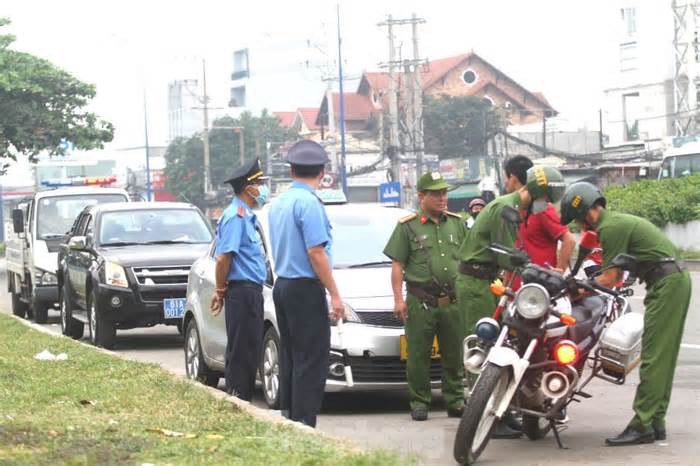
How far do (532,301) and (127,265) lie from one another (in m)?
9.37

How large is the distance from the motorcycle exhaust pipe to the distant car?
29.1ft

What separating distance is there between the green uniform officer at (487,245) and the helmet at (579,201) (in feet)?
1.93

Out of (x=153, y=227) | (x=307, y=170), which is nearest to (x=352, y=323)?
(x=307, y=170)

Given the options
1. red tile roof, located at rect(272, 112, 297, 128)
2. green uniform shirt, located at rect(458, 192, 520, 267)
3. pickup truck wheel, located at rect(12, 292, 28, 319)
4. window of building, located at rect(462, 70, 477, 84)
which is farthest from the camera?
red tile roof, located at rect(272, 112, 297, 128)

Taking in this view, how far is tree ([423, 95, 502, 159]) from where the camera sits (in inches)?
3479

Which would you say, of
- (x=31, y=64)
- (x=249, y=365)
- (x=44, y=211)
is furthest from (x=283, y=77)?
(x=249, y=365)

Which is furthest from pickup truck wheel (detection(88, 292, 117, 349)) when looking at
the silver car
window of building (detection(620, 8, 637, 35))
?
window of building (detection(620, 8, 637, 35))

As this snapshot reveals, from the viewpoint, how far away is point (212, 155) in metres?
100

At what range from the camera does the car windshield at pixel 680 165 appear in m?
42.0

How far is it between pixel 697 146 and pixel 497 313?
35357 mm

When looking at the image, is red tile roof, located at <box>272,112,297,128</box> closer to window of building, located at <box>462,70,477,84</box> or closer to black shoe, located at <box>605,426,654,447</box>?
window of building, located at <box>462,70,477,84</box>

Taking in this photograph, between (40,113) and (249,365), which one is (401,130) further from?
(249,365)

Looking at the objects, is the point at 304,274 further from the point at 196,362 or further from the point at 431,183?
the point at 196,362

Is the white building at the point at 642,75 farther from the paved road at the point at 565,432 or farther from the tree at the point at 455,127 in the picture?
the paved road at the point at 565,432
